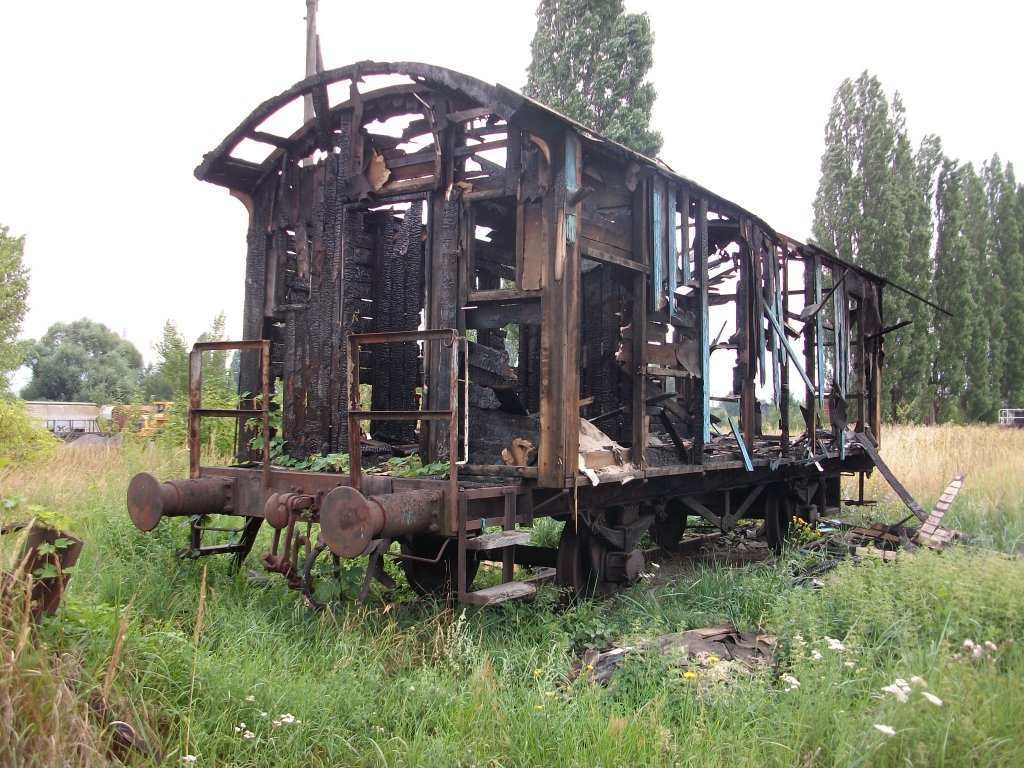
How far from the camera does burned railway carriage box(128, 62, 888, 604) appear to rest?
5828 millimetres

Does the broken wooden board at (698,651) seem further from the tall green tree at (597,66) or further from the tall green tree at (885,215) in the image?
the tall green tree at (885,215)

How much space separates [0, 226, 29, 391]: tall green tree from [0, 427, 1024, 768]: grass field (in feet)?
50.8

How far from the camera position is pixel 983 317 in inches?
1171

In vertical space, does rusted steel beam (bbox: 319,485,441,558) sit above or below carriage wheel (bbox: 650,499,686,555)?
above

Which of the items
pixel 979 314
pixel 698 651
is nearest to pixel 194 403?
pixel 698 651

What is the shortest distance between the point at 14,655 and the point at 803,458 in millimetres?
9061

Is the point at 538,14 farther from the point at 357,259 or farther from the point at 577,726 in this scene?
the point at 577,726

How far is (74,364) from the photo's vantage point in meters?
65.8

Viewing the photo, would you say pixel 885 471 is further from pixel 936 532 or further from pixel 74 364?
pixel 74 364

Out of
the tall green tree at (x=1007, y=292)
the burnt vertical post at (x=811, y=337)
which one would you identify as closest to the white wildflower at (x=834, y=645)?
the burnt vertical post at (x=811, y=337)

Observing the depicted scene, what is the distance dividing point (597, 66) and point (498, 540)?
58.4 feet

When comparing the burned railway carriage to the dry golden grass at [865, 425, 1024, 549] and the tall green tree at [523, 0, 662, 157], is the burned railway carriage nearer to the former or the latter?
the dry golden grass at [865, 425, 1024, 549]

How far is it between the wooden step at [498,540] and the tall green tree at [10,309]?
624 inches

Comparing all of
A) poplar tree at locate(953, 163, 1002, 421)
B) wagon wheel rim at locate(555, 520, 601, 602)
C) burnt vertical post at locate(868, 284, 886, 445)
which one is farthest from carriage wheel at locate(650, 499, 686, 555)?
poplar tree at locate(953, 163, 1002, 421)
